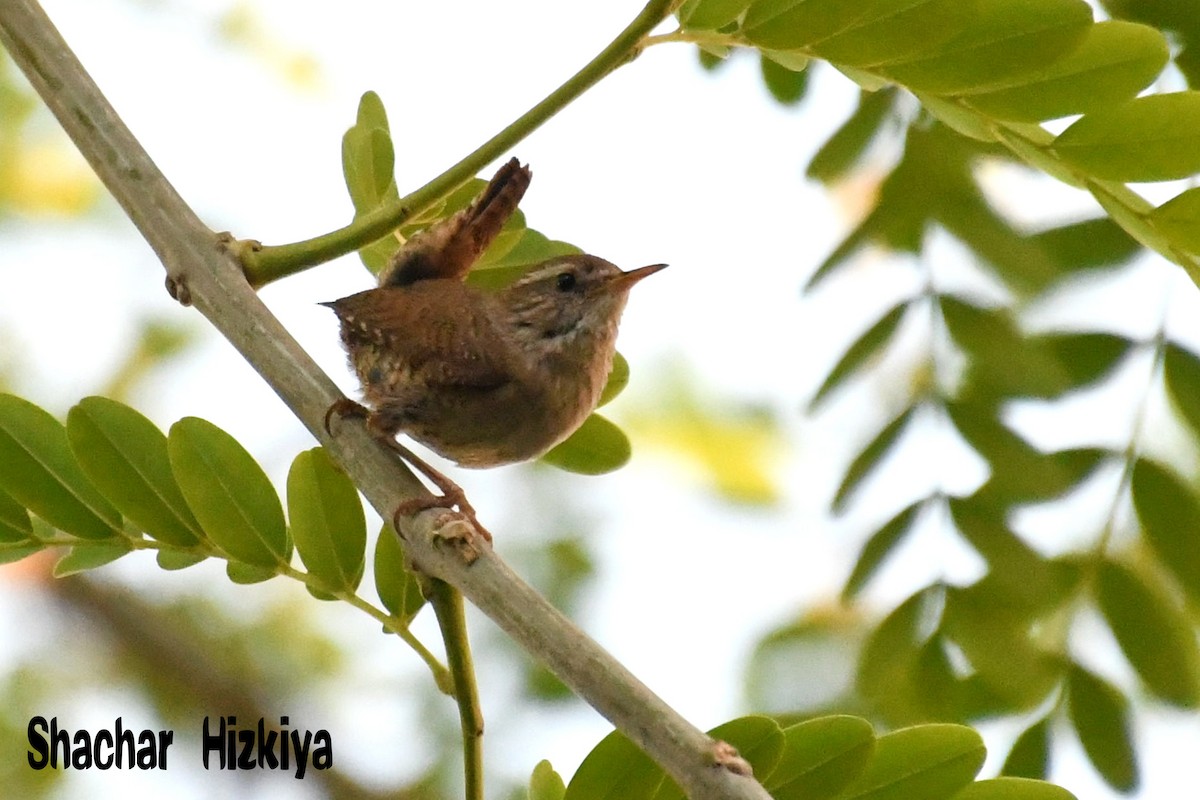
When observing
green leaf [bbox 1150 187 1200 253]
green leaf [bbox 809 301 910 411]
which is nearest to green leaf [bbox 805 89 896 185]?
green leaf [bbox 809 301 910 411]

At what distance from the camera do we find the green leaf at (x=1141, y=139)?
5.28 feet

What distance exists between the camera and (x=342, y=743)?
3.44 meters

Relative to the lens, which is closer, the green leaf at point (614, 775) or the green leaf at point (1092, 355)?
the green leaf at point (614, 775)

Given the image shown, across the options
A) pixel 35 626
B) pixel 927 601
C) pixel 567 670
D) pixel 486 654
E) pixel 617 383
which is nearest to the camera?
pixel 567 670

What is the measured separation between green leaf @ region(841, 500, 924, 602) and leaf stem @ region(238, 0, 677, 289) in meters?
1.07

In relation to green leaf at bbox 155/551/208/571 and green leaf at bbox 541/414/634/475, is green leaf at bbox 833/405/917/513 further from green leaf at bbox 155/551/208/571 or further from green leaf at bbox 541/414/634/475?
green leaf at bbox 155/551/208/571

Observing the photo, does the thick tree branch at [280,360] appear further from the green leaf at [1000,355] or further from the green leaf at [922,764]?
the green leaf at [1000,355]

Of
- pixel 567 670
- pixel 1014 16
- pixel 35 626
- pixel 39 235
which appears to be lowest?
pixel 567 670

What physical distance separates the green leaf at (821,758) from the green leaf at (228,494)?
0.72m

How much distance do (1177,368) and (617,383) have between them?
0.94 m

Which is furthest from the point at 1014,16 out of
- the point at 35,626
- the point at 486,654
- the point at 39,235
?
the point at 39,235

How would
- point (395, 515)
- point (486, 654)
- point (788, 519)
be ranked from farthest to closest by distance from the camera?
1. point (788, 519)
2. point (486, 654)
3. point (395, 515)

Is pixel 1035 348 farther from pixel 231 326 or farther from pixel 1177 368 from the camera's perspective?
pixel 231 326

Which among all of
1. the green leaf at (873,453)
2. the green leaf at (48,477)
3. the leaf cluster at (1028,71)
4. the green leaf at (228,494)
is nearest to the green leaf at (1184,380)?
the green leaf at (873,453)
